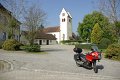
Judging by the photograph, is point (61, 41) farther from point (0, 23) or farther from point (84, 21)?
point (0, 23)

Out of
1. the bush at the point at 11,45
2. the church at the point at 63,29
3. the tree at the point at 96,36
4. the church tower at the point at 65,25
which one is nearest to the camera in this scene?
the bush at the point at 11,45

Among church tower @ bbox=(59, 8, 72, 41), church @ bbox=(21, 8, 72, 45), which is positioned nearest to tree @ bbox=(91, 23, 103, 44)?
church @ bbox=(21, 8, 72, 45)

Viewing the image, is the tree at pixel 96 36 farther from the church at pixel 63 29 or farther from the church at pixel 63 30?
the church at pixel 63 29

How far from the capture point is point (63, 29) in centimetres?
10150

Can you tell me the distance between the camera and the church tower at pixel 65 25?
327ft

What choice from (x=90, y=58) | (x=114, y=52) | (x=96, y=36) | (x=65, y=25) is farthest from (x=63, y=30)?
(x=90, y=58)

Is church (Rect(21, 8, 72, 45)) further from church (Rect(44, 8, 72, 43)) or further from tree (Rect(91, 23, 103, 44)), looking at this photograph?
tree (Rect(91, 23, 103, 44))

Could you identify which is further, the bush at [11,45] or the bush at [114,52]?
the bush at [11,45]

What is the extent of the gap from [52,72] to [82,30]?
71405 millimetres

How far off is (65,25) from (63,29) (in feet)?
6.04

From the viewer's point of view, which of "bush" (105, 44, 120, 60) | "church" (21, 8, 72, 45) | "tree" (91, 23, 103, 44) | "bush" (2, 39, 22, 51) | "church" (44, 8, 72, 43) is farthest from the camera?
"church" (44, 8, 72, 43)

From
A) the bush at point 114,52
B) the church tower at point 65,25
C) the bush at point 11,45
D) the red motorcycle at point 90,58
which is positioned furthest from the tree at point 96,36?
the red motorcycle at point 90,58

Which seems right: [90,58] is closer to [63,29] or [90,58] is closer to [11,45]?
[11,45]

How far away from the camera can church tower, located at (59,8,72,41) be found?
327 ft
